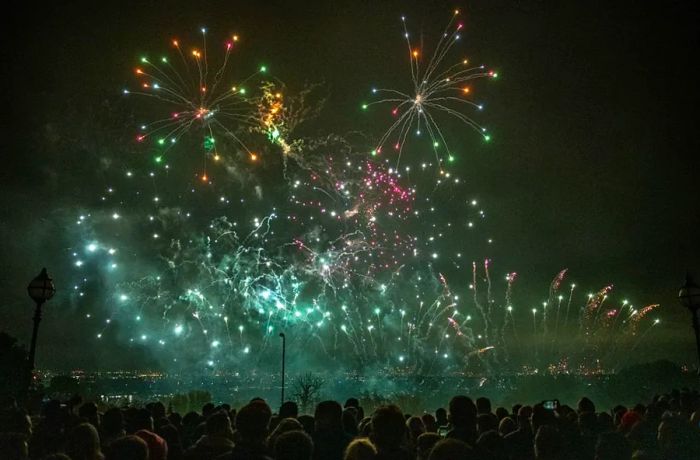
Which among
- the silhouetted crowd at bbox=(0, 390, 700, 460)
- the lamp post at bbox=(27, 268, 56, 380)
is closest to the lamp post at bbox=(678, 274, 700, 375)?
the silhouetted crowd at bbox=(0, 390, 700, 460)

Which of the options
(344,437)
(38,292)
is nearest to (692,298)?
(344,437)

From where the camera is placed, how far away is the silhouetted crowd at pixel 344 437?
4957 mm

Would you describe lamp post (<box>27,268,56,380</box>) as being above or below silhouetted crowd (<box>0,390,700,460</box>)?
above

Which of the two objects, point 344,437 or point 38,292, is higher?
point 38,292

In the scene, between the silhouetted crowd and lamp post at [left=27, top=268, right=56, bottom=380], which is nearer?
the silhouetted crowd

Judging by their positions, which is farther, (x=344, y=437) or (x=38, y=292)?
(x=38, y=292)

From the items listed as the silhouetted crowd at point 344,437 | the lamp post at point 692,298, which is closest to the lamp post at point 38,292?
the silhouetted crowd at point 344,437

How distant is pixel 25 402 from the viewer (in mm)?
15086

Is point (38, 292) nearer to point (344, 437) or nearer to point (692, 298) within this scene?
point (344, 437)

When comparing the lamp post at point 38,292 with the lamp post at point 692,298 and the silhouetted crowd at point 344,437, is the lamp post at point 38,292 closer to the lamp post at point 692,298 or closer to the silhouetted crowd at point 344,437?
the silhouetted crowd at point 344,437

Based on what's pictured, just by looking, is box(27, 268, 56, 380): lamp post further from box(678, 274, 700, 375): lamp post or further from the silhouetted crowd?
box(678, 274, 700, 375): lamp post

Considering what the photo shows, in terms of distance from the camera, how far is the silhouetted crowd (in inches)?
195

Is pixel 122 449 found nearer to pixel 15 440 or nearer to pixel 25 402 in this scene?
pixel 15 440

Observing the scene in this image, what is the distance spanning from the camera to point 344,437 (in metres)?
6.61
